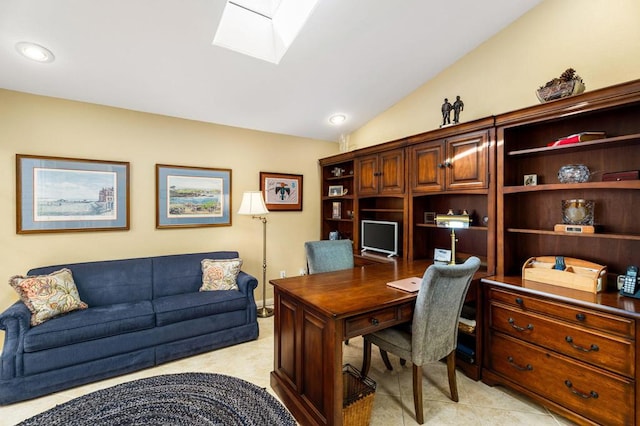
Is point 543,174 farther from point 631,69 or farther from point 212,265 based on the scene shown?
point 212,265

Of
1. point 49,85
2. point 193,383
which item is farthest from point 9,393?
point 49,85

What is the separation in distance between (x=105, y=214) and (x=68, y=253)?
489 millimetres

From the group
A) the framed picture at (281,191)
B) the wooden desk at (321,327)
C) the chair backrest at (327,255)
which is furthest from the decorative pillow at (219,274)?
the wooden desk at (321,327)

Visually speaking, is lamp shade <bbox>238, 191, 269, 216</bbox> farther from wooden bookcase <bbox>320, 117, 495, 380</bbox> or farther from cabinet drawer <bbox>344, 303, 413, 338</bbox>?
cabinet drawer <bbox>344, 303, 413, 338</bbox>

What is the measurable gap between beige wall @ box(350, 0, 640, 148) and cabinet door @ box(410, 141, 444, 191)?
462mm

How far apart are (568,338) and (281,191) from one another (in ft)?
10.9

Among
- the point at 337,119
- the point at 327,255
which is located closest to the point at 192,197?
the point at 327,255

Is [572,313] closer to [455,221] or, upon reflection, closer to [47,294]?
[455,221]

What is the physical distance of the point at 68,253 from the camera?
2.95 metres

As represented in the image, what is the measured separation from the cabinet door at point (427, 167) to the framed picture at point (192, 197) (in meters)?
2.25

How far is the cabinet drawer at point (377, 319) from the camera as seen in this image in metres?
1.69

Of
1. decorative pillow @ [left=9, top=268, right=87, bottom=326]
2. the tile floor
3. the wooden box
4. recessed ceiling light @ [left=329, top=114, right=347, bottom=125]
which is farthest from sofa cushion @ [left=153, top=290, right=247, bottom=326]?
the wooden box

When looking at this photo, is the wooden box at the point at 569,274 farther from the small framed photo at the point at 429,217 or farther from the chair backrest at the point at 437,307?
the small framed photo at the point at 429,217

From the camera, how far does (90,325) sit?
238cm
